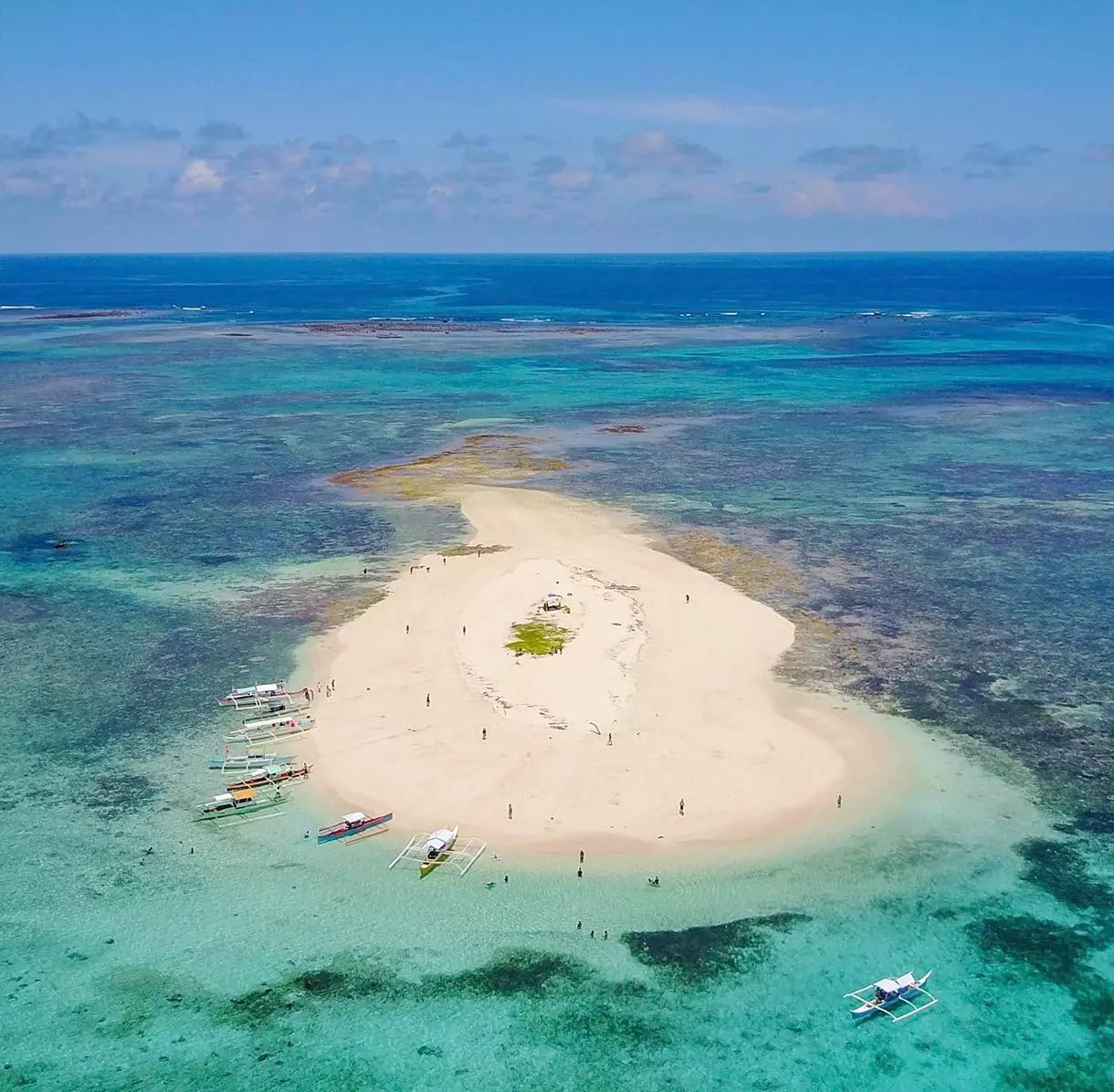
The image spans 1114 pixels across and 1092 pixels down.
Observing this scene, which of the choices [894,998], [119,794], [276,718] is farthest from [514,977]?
[276,718]

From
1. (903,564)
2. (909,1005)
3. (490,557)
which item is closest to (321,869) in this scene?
(909,1005)

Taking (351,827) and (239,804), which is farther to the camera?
(239,804)

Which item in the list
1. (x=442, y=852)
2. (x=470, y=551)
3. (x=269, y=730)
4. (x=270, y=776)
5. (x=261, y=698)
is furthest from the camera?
(x=470, y=551)

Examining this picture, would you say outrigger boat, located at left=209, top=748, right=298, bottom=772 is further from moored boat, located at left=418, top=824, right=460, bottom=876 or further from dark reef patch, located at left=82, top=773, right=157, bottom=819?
moored boat, located at left=418, top=824, right=460, bottom=876

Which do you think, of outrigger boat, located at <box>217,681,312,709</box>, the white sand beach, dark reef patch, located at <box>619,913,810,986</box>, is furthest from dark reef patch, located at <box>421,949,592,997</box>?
outrigger boat, located at <box>217,681,312,709</box>

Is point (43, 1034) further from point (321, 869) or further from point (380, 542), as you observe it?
point (380, 542)

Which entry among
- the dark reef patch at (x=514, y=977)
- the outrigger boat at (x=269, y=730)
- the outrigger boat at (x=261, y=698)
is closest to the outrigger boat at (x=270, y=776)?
the outrigger boat at (x=269, y=730)

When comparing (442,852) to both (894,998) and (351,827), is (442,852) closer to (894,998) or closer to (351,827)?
(351,827)
